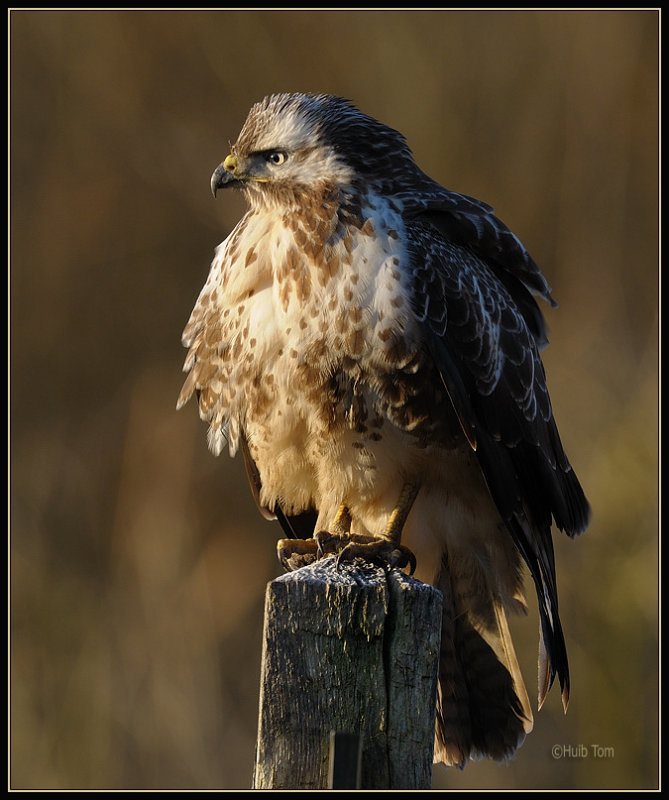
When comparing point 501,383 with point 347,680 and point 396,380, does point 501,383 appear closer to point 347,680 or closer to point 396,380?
point 396,380

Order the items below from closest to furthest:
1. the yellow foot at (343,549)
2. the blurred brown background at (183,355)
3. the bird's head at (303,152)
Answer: the yellow foot at (343,549), the bird's head at (303,152), the blurred brown background at (183,355)

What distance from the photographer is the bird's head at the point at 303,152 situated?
124 inches

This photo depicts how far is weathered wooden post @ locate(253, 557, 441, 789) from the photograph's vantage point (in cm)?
205

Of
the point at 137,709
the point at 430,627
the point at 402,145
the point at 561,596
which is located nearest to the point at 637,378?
the point at 561,596

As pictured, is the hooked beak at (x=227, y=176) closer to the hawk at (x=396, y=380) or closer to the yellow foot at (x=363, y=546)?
the hawk at (x=396, y=380)

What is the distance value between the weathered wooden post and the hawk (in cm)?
74

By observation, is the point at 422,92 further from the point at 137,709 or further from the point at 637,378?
the point at 137,709

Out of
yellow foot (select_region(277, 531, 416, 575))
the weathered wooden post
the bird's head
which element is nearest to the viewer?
the weathered wooden post

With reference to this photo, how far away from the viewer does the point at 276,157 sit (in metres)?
3.21

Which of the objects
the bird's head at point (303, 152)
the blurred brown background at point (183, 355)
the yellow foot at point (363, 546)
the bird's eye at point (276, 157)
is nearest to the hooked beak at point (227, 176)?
the bird's head at point (303, 152)

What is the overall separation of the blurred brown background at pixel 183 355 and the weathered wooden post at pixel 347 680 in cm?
281

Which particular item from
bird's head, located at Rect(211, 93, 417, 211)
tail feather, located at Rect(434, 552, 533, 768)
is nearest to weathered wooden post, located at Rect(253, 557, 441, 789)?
tail feather, located at Rect(434, 552, 533, 768)

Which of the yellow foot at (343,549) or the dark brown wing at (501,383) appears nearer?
the yellow foot at (343,549)

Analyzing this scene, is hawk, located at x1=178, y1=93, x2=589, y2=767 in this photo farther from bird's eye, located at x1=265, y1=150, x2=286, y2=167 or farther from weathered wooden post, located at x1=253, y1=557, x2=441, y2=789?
weathered wooden post, located at x1=253, y1=557, x2=441, y2=789
